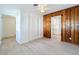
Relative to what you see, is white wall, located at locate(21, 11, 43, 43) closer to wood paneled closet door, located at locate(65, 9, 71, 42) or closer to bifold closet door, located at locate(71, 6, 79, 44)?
wood paneled closet door, located at locate(65, 9, 71, 42)

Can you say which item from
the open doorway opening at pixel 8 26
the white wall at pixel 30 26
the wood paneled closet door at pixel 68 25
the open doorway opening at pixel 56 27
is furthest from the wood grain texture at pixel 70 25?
the open doorway opening at pixel 8 26

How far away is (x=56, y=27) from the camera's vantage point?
793cm

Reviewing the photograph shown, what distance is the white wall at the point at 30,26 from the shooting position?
21.6ft

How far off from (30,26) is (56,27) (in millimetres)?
2105

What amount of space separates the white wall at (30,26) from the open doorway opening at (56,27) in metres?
1.32

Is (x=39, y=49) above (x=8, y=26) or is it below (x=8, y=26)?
below

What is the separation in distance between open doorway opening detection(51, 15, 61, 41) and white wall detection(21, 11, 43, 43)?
132 cm

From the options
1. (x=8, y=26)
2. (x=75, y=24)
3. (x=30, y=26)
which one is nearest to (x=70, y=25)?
(x=75, y=24)

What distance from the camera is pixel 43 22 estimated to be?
9.62 m

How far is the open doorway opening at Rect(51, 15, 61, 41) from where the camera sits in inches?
294

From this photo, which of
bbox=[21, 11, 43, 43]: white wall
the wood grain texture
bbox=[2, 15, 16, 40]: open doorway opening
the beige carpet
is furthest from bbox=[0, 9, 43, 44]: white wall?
bbox=[2, 15, 16, 40]: open doorway opening

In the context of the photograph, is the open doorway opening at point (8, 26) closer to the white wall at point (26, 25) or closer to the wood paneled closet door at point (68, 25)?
the white wall at point (26, 25)

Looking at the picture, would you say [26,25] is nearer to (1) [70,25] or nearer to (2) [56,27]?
(2) [56,27]
